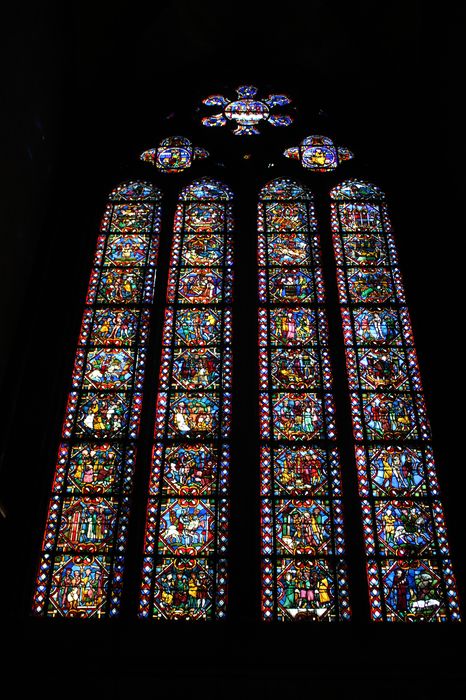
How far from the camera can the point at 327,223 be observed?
7.87 metres

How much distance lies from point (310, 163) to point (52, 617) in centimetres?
510

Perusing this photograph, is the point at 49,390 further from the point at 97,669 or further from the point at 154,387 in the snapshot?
the point at 97,669

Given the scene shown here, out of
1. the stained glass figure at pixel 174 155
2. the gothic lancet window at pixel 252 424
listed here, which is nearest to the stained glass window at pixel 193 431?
the gothic lancet window at pixel 252 424

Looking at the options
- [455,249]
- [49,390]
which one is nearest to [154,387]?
[49,390]

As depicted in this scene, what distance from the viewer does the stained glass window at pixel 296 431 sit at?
5.57m

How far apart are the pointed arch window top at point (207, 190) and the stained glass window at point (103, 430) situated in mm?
333

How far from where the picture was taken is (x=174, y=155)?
28.5 feet

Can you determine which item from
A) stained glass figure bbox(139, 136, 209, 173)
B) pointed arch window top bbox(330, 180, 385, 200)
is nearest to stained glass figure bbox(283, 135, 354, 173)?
pointed arch window top bbox(330, 180, 385, 200)

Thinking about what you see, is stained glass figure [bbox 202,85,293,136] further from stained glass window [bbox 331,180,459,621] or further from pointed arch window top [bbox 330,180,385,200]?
stained glass window [bbox 331,180,459,621]

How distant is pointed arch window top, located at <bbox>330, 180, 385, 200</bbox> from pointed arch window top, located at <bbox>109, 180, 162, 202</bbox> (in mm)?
1728

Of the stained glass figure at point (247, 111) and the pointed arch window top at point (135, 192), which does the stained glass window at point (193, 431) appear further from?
the stained glass figure at point (247, 111)

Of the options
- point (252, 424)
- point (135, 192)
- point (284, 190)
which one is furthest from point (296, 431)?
point (135, 192)

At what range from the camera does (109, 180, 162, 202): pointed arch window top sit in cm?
823

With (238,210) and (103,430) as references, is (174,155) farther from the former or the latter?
(103,430)
